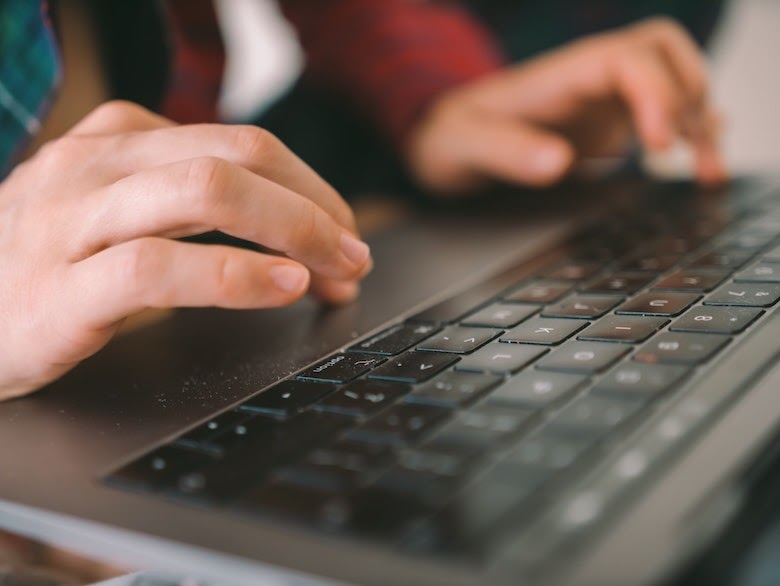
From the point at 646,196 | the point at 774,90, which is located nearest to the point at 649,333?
the point at 646,196

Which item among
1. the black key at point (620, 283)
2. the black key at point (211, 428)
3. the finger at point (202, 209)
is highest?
the finger at point (202, 209)

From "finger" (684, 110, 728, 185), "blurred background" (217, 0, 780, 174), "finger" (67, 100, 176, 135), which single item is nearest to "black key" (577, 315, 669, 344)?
"finger" (67, 100, 176, 135)

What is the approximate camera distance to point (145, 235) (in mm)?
343

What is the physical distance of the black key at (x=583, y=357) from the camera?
29 cm

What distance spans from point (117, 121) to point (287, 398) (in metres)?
0.21

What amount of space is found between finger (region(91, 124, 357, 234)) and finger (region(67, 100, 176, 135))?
0.14 ft

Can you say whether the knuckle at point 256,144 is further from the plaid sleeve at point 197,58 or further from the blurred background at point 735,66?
the blurred background at point 735,66

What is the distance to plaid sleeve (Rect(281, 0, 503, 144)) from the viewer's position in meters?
0.83

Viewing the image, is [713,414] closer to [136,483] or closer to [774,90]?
[136,483]

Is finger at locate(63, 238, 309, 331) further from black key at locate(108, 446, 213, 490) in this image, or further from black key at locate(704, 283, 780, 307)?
black key at locate(704, 283, 780, 307)

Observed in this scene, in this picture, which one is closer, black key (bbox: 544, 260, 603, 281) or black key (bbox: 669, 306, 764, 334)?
black key (bbox: 669, 306, 764, 334)

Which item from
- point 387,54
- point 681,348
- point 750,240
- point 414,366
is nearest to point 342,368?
point 414,366

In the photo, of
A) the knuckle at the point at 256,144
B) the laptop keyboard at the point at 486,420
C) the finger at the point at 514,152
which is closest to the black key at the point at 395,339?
the laptop keyboard at the point at 486,420

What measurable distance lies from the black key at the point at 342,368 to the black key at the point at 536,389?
0.07 metres
